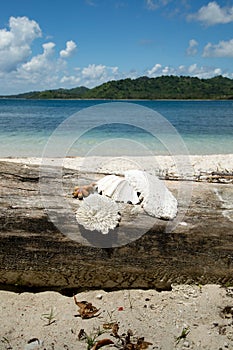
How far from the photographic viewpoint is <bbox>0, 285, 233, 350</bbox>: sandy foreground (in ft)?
8.46

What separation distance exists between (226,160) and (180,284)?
10.8 metres

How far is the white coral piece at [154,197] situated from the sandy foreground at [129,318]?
0.71 metres

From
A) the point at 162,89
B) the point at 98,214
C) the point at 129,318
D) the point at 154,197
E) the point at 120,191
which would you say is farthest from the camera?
the point at 162,89

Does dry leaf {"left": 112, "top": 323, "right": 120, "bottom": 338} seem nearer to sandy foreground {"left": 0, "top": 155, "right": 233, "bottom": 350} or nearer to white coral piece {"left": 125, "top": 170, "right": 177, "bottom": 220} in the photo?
sandy foreground {"left": 0, "top": 155, "right": 233, "bottom": 350}

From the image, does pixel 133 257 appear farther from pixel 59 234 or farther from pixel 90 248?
pixel 59 234

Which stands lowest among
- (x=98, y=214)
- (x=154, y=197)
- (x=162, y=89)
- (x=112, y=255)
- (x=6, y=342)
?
(x=6, y=342)

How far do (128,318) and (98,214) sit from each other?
3.04 feet

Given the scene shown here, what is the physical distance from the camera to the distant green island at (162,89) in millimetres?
121875

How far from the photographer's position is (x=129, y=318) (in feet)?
9.36

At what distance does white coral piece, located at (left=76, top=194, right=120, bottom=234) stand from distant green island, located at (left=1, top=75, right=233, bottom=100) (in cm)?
11222

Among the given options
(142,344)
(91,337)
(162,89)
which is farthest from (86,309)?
(162,89)

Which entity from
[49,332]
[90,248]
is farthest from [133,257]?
[49,332]

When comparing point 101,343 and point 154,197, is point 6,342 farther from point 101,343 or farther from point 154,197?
point 154,197

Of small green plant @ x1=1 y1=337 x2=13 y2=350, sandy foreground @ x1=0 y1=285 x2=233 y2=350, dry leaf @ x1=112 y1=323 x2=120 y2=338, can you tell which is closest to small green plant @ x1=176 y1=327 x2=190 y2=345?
sandy foreground @ x1=0 y1=285 x2=233 y2=350
